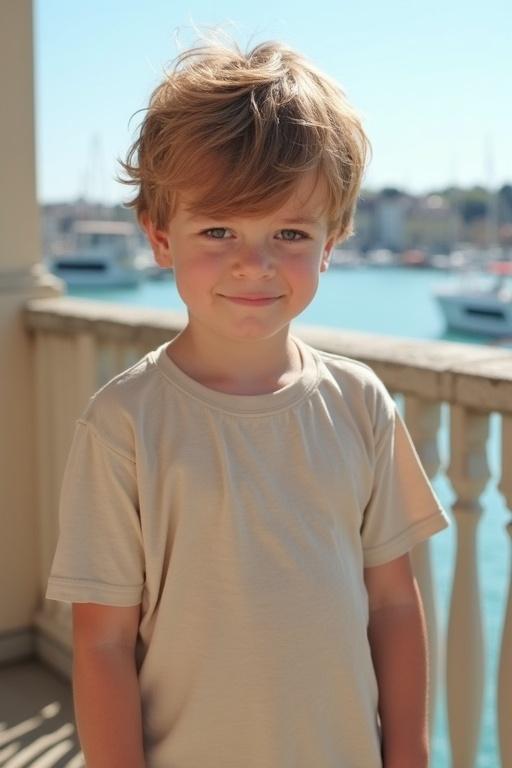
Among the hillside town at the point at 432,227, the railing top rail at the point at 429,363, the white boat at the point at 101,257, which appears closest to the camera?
the railing top rail at the point at 429,363

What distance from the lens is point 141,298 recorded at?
56.4 m

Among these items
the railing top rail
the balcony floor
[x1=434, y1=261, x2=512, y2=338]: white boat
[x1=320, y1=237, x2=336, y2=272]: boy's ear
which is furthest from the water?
the balcony floor

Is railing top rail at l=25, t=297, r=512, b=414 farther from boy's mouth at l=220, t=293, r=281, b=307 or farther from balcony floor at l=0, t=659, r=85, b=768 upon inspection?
balcony floor at l=0, t=659, r=85, b=768

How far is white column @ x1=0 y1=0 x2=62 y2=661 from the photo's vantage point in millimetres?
3061

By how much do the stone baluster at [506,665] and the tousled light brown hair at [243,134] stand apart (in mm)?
722

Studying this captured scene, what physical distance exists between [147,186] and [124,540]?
1.42 ft

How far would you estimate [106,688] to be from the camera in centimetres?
118

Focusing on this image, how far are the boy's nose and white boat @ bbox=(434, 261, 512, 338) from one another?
1612 inches

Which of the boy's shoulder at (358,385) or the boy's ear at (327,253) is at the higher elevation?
the boy's ear at (327,253)

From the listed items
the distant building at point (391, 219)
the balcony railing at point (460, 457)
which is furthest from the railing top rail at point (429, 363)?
the distant building at point (391, 219)

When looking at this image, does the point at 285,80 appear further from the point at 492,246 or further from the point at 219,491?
the point at 492,246

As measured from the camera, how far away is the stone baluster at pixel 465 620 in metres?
1.90

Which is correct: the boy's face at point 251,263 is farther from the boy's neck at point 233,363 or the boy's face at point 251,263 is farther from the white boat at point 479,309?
the white boat at point 479,309

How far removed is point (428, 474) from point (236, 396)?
34.3 inches
